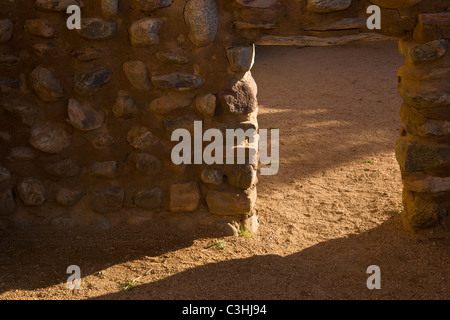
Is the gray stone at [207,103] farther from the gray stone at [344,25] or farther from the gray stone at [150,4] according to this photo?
the gray stone at [344,25]

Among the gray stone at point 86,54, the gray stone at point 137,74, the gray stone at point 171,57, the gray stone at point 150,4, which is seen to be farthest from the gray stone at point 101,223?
the gray stone at point 150,4

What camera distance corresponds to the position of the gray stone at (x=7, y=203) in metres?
3.70

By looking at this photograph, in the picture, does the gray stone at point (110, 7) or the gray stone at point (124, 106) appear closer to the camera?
the gray stone at point (110, 7)

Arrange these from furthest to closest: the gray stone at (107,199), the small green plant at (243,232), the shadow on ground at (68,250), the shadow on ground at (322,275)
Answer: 1. the small green plant at (243,232)
2. the gray stone at (107,199)
3. the shadow on ground at (68,250)
4. the shadow on ground at (322,275)

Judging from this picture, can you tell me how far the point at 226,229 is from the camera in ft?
12.6

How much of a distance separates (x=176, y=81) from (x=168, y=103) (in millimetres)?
169

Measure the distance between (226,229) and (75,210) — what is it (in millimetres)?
1128

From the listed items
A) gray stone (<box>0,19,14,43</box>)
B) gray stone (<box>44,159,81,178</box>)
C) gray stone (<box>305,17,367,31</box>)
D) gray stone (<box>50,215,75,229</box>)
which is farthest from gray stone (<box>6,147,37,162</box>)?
gray stone (<box>305,17,367,31</box>)

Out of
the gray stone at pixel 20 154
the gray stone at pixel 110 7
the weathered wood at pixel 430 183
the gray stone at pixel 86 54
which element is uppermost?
the gray stone at pixel 110 7

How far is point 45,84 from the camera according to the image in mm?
3539

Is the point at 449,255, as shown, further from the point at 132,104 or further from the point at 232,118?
the point at 132,104

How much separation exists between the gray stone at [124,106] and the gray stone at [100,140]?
17cm

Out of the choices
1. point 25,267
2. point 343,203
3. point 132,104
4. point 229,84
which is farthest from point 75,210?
point 343,203

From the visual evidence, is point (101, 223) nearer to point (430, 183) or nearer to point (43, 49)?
point (43, 49)
